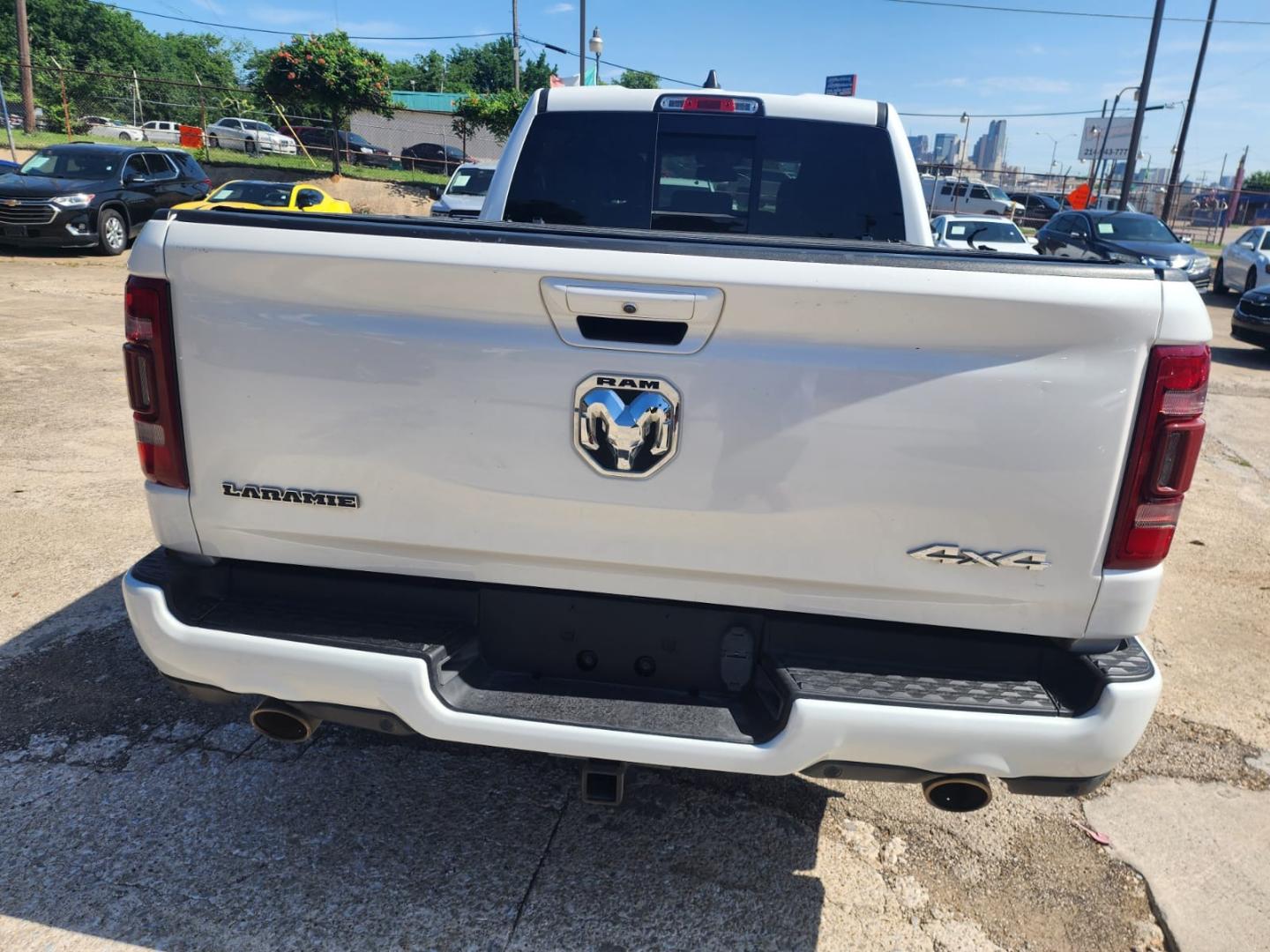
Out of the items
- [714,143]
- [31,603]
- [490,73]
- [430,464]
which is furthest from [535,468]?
[490,73]

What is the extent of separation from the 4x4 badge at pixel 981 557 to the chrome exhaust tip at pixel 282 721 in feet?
5.09

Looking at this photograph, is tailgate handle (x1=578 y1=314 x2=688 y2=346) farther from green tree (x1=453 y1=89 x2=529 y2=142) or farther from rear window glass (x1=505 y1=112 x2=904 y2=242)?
green tree (x1=453 y1=89 x2=529 y2=142)

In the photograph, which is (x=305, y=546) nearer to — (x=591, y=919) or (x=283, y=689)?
(x=283, y=689)

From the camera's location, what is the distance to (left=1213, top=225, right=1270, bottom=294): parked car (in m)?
16.7

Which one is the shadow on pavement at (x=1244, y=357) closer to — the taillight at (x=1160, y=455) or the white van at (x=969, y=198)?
the taillight at (x=1160, y=455)

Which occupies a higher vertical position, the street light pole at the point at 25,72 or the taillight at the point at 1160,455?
the street light pole at the point at 25,72

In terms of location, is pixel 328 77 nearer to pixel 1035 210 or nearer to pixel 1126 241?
pixel 1126 241

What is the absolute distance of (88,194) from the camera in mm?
15016

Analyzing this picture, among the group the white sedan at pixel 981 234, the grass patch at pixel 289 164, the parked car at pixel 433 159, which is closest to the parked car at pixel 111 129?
the grass patch at pixel 289 164

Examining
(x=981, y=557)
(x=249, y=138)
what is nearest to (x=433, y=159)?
(x=249, y=138)

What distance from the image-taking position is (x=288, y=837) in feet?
9.16

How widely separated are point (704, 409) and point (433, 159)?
4037cm

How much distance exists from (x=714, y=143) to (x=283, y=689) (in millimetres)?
2734

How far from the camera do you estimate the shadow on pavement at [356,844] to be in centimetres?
248
